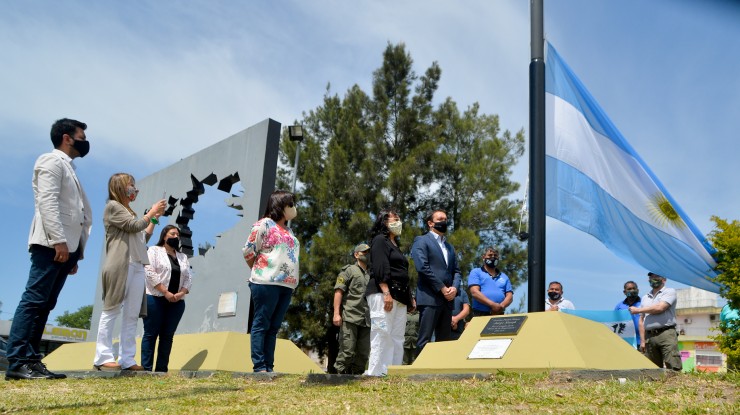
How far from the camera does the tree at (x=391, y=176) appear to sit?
2236 cm

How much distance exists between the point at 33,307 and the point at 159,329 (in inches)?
75.3

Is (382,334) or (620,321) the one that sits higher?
(620,321)

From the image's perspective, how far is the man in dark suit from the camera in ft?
20.0

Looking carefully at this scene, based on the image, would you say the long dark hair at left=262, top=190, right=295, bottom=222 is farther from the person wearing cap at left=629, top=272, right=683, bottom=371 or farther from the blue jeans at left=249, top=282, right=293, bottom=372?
the person wearing cap at left=629, top=272, right=683, bottom=371

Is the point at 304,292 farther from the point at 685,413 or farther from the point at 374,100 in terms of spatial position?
the point at 685,413

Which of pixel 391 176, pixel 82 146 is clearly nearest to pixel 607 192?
pixel 82 146

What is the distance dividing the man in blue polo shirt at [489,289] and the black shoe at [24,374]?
4.32 m

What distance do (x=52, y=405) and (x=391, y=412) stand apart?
1.93m

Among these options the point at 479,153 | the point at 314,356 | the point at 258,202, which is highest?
the point at 479,153

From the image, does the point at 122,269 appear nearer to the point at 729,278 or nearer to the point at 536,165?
the point at 536,165

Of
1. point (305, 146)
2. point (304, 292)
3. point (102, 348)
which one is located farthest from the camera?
point (305, 146)

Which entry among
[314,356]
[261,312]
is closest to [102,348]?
[261,312]

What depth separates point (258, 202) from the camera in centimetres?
1022

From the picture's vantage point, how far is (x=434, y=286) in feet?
20.0
